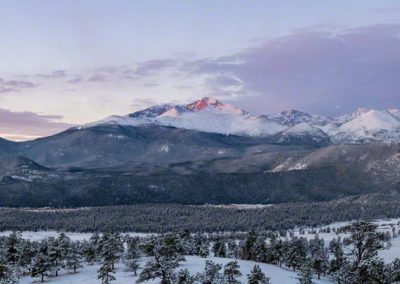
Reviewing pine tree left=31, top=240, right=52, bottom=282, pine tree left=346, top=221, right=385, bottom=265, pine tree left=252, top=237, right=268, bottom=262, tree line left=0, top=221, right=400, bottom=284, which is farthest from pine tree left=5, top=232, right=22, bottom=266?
pine tree left=346, top=221, right=385, bottom=265

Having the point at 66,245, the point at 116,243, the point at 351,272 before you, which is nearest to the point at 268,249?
the point at 116,243

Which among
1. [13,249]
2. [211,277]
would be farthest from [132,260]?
[211,277]

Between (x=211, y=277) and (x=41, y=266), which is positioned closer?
(x=211, y=277)

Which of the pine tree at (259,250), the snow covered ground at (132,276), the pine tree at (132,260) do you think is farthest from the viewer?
the pine tree at (259,250)

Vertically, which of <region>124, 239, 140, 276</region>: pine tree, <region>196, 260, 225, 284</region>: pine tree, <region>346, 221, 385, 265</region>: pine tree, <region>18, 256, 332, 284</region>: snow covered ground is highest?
<region>346, 221, 385, 265</region>: pine tree

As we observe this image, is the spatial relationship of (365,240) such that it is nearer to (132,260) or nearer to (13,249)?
(132,260)

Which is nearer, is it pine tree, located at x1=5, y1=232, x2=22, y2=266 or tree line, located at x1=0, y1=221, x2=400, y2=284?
tree line, located at x1=0, y1=221, x2=400, y2=284

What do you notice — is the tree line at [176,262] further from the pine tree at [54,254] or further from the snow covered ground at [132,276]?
the snow covered ground at [132,276]

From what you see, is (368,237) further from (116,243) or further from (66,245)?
(66,245)

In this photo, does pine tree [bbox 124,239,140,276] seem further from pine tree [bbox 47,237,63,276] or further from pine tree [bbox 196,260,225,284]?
pine tree [bbox 196,260,225,284]

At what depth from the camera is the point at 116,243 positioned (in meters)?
170

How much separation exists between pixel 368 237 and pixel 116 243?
331ft

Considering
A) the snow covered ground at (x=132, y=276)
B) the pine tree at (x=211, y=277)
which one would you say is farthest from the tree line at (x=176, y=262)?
the snow covered ground at (x=132, y=276)

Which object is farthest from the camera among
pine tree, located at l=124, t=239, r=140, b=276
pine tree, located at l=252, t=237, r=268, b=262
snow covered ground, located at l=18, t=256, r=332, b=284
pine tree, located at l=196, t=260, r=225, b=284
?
pine tree, located at l=252, t=237, r=268, b=262
